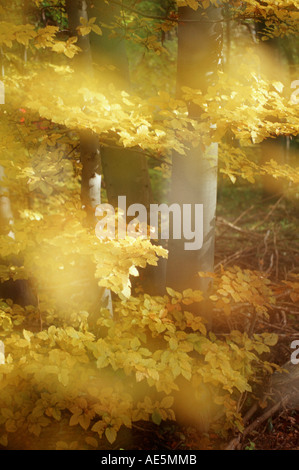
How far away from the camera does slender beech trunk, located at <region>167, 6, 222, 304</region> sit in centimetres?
331

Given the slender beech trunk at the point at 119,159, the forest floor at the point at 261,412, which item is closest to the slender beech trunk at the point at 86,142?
the slender beech trunk at the point at 119,159

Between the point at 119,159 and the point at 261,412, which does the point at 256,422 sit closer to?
the point at 261,412

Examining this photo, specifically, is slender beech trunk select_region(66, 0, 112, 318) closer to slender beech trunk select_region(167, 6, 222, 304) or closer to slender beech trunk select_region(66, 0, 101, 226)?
slender beech trunk select_region(66, 0, 101, 226)

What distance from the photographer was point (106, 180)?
4.84 meters

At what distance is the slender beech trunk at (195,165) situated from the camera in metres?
3.31

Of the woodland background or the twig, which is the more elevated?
the woodland background

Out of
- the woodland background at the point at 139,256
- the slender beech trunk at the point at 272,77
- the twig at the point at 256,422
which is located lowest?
the twig at the point at 256,422

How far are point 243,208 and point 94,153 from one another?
9.69 m

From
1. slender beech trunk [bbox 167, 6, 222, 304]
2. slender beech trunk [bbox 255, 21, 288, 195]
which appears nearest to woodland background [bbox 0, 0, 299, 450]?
slender beech trunk [bbox 167, 6, 222, 304]

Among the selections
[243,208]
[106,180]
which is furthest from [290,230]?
[106,180]

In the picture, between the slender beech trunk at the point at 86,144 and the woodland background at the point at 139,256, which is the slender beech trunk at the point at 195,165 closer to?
the woodland background at the point at 139,256

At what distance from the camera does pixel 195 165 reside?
3.53 m

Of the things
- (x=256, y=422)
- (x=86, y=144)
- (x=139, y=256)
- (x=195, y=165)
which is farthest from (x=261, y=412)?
(x=86, y=144)
